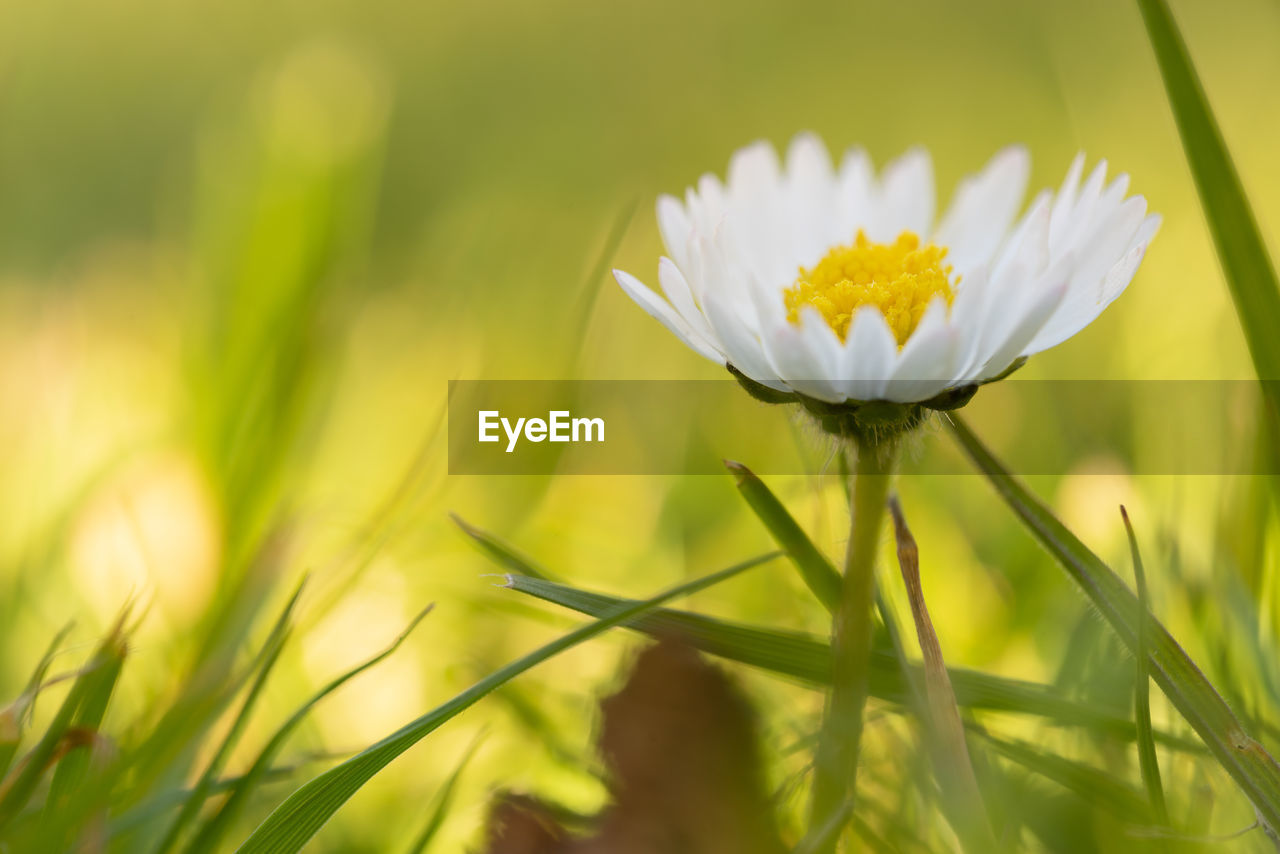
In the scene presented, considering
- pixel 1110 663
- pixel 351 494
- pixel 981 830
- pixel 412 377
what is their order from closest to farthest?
pixel 981 830 → pixel 1110 663 → pixel 351 494 → pixel 412 377

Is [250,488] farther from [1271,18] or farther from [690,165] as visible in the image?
[1271,18]

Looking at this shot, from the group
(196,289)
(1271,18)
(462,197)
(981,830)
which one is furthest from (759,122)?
(981,830)

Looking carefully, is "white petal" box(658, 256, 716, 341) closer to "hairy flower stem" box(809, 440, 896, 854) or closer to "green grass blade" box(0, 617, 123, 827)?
"hairy flower stem" box(809, 440, 896, 854)

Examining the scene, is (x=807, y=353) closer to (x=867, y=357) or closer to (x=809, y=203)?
(x=867, y=357)

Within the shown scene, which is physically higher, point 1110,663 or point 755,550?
point 755,550

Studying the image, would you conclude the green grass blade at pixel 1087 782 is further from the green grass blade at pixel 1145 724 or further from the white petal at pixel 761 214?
the white petal at pixel 761 214

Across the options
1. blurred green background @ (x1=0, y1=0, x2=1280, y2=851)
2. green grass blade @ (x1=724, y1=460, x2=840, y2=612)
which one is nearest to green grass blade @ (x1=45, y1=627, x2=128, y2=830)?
blurred green background @ (x1=0, y1=0, x2=1280, y2=851)

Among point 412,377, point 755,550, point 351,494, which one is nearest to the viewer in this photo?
point 755,550
